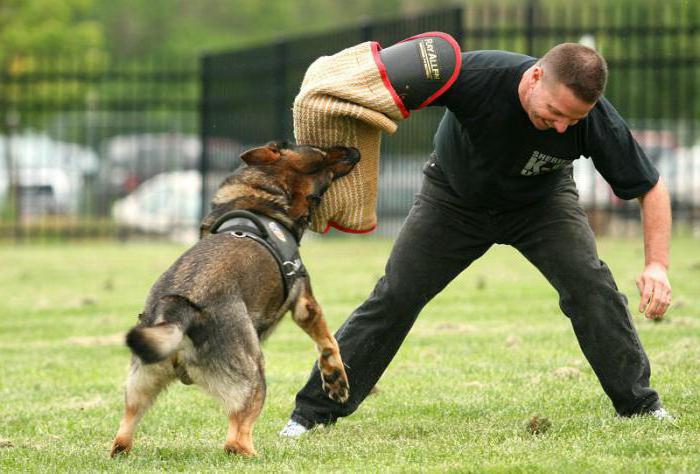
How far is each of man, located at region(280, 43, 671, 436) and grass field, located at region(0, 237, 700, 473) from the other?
32 cm

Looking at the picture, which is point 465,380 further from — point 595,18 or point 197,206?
point 197,206

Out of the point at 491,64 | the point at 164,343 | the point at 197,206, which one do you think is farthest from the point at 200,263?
the point at 197,206

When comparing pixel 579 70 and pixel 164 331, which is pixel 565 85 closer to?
pixel 579 70

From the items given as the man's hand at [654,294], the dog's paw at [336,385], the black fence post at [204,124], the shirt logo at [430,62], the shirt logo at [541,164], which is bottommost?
the black fence post at [204,124]

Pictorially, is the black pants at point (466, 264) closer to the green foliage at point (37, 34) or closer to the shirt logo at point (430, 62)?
the shirt logo at point (430, 62)

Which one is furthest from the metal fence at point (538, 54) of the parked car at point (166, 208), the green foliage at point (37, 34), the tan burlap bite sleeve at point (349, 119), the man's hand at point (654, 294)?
the man's hand at point (654, 294)

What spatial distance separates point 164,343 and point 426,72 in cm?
163

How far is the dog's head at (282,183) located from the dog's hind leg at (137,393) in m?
0.90

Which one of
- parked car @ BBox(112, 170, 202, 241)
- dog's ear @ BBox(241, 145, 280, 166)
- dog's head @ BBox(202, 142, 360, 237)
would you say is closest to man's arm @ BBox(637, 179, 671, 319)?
dog's head @ BBox(202, 142, 360, 237)

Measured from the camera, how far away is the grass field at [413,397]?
4914mm

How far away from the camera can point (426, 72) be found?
5.15 metres

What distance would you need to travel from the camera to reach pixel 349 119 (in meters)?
→ 5.51

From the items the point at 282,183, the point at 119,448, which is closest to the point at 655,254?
the point at 282,183

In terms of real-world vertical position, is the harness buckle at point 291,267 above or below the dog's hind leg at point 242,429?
above
